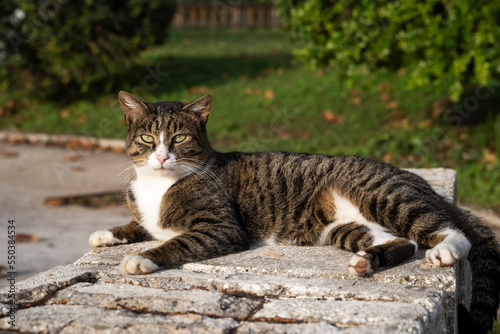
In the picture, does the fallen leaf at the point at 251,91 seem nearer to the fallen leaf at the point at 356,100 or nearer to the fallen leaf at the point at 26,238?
the fallen leaf at the point at 356,100

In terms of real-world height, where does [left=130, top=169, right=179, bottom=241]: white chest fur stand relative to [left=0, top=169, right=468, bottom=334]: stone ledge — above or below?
above

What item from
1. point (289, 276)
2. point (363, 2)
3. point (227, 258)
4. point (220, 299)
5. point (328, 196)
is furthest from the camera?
point (363, 2)

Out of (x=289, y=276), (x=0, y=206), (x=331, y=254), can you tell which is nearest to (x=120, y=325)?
(x=289, y=276)

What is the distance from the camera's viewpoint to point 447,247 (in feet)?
9.87

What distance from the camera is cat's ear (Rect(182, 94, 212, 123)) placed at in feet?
12.1

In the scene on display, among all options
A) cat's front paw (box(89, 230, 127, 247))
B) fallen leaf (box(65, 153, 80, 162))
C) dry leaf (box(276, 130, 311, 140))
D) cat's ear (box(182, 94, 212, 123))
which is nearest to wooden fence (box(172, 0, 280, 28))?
dry leaf (box(276, 130, 311, 140))

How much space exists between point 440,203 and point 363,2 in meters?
4.22

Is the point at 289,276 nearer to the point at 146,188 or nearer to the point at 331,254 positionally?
the point at 331,254

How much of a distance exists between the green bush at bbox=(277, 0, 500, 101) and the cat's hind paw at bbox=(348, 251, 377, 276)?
4.19 m

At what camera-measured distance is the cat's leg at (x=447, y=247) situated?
2.96 meters

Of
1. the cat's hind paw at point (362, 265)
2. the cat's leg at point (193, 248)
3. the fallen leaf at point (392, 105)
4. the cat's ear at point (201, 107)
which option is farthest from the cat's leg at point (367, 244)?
the fallen leaf at point (392, 105)

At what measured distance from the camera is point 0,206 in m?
6.60

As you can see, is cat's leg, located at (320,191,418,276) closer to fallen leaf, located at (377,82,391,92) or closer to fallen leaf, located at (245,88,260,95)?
fallen leaf, located at (377,82,391,92)

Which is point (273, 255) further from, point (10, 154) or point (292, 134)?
point (10, 154)
